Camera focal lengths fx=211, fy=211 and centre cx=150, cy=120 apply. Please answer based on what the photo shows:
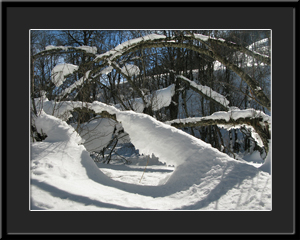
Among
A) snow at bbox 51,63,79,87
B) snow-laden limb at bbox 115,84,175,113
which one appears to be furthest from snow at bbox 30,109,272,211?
snow-laden limb at bbox 115,84,175,113

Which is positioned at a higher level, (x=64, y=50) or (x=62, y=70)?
(x=64, y=50)

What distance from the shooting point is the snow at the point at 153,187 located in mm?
1873

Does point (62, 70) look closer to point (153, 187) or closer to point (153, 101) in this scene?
point (153, 101)

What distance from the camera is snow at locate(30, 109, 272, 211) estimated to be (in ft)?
6.15

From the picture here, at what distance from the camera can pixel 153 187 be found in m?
2.56

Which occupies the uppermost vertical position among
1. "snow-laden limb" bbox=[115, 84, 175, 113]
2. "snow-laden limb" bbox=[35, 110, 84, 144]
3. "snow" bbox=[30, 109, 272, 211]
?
"snow-laden limb" bbox=[115, 84, 175, 113]

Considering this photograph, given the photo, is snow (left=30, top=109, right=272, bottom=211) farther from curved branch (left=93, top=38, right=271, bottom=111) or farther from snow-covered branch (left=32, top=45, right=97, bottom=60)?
snow-covered branch (left=32, top=45, right=97, bottom=60)

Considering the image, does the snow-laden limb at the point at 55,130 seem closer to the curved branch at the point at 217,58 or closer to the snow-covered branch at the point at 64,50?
the curved branch at the point at 217,58

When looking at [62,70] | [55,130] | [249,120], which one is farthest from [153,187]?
[62,70]

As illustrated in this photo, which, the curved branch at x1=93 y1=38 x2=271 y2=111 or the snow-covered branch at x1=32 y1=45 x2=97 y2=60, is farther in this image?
the snow-covered branch at x1=32 y1=45 x2=97 y2=60
